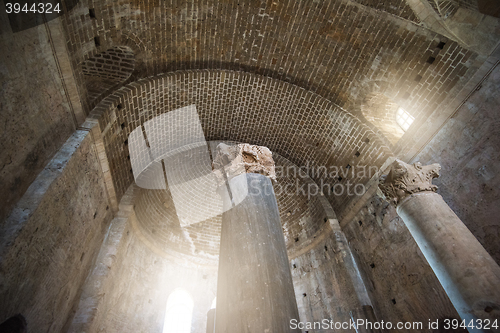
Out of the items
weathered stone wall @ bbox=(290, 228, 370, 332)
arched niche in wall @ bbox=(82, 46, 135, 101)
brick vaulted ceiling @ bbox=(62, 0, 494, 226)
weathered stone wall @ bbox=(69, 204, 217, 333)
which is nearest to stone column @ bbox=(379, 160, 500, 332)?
brick vaulted ceiling @ bbox=(62, 0, 494, 226)

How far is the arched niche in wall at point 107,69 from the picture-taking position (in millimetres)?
5719

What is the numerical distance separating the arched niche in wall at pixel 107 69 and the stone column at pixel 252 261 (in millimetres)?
3173

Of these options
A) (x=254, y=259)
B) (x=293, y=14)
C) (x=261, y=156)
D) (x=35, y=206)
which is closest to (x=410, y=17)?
(x=293, y=14)

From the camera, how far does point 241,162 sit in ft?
17.5

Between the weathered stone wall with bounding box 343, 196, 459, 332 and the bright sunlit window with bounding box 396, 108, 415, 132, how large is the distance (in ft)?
7.24

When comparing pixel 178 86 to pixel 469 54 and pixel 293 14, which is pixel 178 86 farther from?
pixel 469 54

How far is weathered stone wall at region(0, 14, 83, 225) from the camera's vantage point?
3.42 metres

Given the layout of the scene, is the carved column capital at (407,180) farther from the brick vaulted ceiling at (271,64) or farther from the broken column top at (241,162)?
the broken column top at (241,162)

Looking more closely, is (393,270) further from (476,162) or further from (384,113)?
(384,113)

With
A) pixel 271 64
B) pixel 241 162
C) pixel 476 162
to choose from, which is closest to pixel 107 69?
pixel 241 162

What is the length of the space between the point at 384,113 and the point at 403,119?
50cm

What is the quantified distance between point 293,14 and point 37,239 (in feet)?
21.6

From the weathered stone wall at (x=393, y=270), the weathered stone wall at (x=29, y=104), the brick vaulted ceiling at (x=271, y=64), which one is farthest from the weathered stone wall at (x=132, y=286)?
the weathered stone wall at (x=393, y=270)

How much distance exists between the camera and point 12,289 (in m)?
3.30
